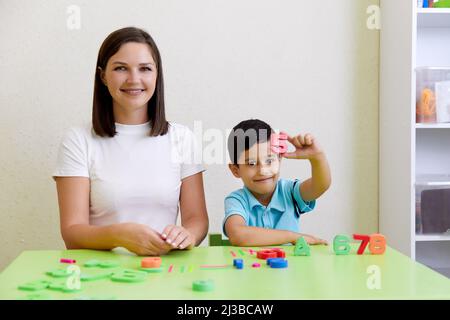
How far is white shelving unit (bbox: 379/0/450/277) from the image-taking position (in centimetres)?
213

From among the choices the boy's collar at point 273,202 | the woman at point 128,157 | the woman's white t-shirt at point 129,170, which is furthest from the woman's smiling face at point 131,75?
the boy's collar at point 273,202

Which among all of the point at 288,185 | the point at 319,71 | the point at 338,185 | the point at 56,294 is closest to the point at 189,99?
the point at 319,71

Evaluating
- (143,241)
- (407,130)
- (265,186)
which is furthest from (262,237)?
(407,130)

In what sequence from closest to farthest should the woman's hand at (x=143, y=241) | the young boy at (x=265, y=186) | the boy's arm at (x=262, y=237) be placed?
the woman's hand at (x=143, y=241) → the boy's arm at (x=262, y=237) → the young boy at (x=265, y=186)

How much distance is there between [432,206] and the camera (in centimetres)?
217

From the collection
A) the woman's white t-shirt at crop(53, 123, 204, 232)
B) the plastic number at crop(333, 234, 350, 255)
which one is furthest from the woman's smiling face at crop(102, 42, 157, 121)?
the plastic number at crop(333, 234, 350, 255)

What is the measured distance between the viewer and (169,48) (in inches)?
89.8

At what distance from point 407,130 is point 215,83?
27.7 inches

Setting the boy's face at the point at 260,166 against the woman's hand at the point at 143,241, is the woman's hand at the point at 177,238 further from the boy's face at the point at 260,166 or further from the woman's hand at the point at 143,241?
the boy's face at the point at 260,166

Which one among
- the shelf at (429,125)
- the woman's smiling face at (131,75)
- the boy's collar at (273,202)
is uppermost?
the woman's smiling face at (131,75)

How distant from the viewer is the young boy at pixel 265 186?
1501 mm

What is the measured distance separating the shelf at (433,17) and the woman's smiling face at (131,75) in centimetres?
104

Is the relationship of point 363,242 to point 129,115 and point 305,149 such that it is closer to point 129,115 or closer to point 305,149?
point 305,149

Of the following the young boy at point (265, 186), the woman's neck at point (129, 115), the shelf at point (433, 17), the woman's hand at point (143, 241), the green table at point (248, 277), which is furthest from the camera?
the shelf at point (433, 17)
